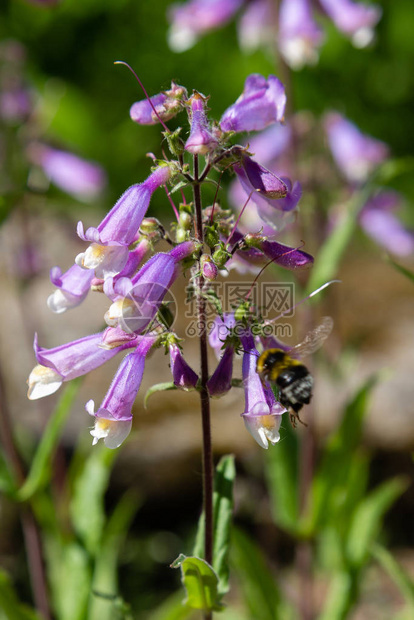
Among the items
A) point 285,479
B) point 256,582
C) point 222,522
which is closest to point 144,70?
point 285,479

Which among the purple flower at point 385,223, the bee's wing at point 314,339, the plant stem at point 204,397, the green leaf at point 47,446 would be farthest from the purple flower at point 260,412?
the purple flower at point 385,223

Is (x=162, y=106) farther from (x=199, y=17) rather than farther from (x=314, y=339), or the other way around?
(x=199, y=17)

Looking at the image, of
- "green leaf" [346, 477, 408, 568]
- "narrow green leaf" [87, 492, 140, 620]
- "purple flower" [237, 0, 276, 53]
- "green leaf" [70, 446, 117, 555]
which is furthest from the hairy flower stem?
"purple flower" [237, 0, 276, 53]

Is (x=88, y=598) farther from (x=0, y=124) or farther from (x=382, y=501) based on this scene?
(x=0, y=124)

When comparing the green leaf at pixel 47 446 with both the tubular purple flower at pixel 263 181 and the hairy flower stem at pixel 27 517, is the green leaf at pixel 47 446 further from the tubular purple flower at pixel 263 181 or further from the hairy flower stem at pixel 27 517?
the tubular purple flower at pixel 263 181

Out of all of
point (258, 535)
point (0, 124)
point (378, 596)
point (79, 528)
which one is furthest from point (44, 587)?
point (0, 124)

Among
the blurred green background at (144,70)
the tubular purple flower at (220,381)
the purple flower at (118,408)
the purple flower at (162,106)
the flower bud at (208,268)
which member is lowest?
the purple flower at (118,408)
